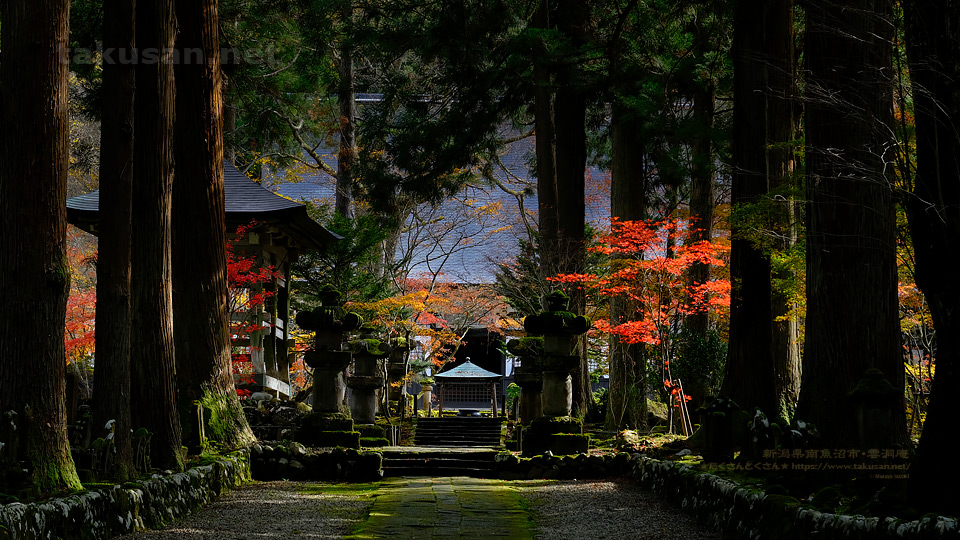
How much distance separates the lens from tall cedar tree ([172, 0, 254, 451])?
417 inches

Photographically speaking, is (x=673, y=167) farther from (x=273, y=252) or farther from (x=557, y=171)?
(x=273, y=252)

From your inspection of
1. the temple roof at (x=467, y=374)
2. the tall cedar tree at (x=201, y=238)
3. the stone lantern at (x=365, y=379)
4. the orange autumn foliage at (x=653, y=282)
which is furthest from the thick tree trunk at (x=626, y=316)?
the temple roof at (x=467, y=374)

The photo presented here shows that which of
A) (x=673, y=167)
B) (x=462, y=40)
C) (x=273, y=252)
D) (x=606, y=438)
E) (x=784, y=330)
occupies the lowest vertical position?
(x=606, y=438)

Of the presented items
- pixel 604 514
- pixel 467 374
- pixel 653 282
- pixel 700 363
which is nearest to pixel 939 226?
pixel 604 514

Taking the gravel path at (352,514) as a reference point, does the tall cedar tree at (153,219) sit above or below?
above

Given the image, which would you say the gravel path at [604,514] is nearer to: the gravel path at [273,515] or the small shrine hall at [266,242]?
the gravel path at [273,515]

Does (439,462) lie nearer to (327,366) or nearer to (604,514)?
(327,366)

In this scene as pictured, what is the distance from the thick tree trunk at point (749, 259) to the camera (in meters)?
9.41

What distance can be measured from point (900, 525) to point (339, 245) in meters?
16.7

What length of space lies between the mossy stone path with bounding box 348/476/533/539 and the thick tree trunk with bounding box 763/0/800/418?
3622 mm

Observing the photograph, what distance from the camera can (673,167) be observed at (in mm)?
14992

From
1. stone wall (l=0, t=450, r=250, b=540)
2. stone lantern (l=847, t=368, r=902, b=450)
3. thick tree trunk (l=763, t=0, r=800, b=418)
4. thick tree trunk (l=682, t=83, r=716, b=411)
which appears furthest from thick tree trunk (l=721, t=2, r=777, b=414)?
stone wall (l=0, t=450, r=250, b=540)

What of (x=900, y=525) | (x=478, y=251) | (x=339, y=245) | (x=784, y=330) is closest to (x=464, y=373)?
(x=478, y=251)

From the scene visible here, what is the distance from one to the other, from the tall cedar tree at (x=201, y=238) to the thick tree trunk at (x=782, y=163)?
6731 millimetres
